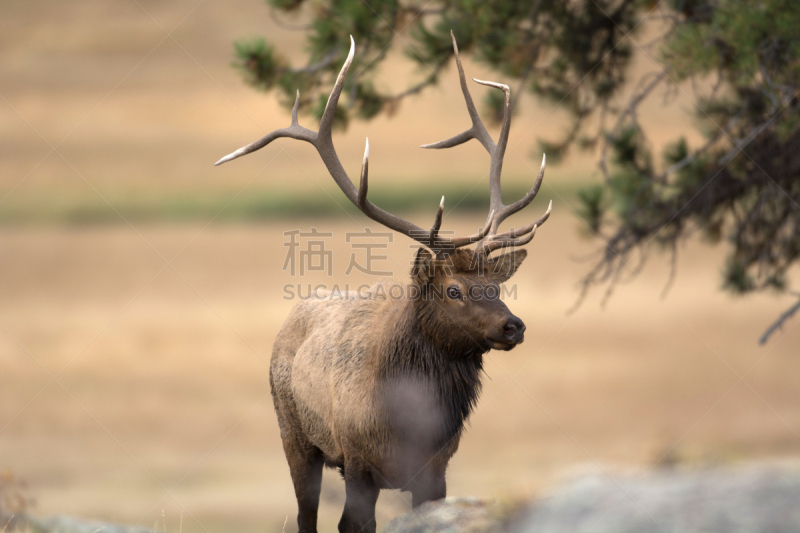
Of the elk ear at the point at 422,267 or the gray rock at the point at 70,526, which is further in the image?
the gray rock at the point at 70,526

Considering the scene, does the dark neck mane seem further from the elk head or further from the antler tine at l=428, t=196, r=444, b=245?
the antler tine at l=428, t=196, r=444, b=245

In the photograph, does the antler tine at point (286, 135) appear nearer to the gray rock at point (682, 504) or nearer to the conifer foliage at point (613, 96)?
the conifer foliage at point (613, 96)

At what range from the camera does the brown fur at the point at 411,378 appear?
505 centimetres

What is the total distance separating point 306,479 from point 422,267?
1980 millimetres

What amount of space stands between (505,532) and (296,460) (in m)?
3.63

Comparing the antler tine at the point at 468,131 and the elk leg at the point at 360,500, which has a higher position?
the antler tine at the point at 468,131

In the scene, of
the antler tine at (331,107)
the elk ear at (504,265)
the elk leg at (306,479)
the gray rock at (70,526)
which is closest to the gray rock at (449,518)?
the elk ear at (504,265)

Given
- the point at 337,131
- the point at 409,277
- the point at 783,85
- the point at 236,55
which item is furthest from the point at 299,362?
A: the point at 783,85

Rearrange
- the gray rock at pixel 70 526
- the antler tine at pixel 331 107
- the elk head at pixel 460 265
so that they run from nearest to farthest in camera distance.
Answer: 1. the elk head at pixel 460 265
2. the antler tine at pixel 331 107
3. the gray rock at pixel 70 526

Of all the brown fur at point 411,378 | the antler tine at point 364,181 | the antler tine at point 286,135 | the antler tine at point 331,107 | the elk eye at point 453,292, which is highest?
the antler tine at point 331,107

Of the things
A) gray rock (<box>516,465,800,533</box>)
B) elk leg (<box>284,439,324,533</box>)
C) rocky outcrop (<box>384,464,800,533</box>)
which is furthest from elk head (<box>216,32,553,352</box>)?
gray rock (<box>516,465,800,533</box>)

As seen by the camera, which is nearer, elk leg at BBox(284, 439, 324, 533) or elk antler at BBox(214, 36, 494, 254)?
elk antler at BBox(214, 36, 494, 254)

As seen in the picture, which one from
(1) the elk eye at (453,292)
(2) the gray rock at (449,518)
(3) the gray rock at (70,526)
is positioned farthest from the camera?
(3) the gray rock at (70,526)

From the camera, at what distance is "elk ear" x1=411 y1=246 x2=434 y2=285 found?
5074 millimetres
